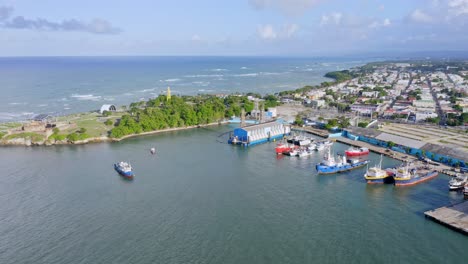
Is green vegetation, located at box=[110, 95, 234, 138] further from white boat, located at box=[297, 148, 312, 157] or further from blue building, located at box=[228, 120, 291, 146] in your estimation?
white boat, located at box=[297, 148, 312, 157]

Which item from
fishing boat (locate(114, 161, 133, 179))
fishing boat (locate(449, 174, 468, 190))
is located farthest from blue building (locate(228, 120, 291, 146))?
fishing boat (locate(449, 174, 468, 190))

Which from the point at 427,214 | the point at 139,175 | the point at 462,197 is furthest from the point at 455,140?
the point at 139,175

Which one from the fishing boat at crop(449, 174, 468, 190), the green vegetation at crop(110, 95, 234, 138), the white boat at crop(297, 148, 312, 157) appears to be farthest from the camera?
the green vegetation at crop(110, 95, 234, 138)

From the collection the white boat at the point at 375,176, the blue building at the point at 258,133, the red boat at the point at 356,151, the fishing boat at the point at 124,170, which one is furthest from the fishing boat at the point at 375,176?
the fishing boat at the point at 124,170

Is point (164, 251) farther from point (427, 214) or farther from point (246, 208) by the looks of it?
point (427, 214)

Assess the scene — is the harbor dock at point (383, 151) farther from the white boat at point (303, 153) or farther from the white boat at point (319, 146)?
the white boat at point (303, 153)

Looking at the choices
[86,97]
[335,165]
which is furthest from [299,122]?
[86,97]
